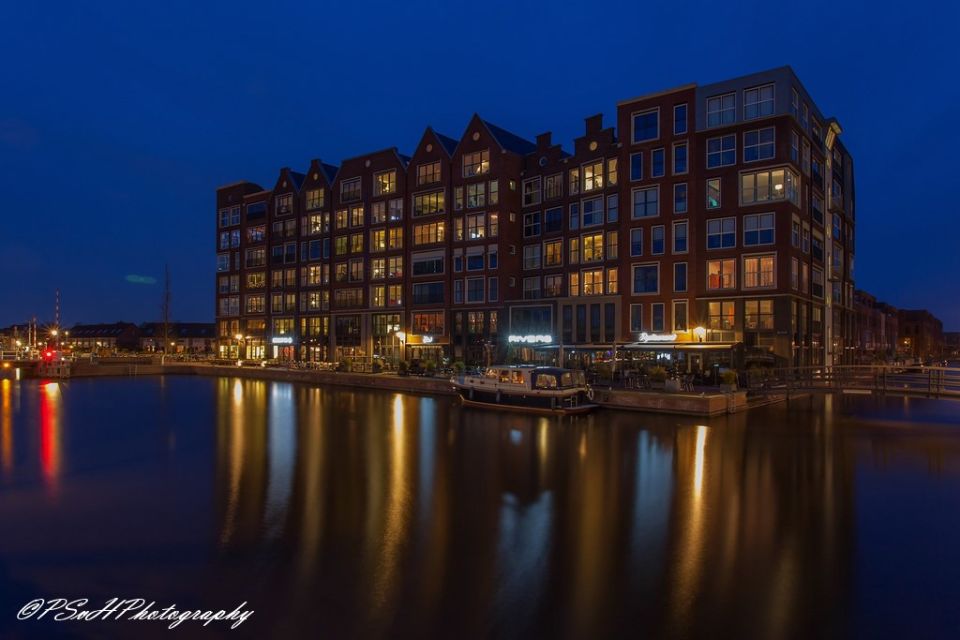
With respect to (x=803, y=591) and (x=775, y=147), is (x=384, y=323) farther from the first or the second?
(x=803, y=591)

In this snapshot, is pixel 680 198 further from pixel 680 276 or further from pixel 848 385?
pixel 848 385

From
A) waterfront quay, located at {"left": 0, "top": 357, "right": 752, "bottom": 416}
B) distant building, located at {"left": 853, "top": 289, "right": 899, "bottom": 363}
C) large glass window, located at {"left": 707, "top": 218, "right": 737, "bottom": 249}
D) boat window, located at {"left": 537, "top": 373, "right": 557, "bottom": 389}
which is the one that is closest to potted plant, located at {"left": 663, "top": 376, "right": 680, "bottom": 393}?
waterfront quay, located at {"left": 0, "top": 357, "right": 752, "bottom": 416}

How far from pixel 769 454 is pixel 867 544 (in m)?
9.50

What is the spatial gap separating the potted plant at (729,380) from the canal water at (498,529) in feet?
17.7

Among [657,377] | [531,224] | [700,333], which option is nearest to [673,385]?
[657,377]

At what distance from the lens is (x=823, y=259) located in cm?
5169

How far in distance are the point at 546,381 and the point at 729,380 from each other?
10.8 m

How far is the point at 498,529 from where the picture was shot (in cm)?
1377

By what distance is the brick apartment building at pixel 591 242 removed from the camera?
145ft

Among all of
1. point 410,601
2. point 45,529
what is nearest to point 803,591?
point 410,601

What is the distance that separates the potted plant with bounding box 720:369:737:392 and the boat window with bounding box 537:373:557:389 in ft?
32.5

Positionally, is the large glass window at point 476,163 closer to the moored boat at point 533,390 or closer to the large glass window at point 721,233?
the large glass window at point 721,233

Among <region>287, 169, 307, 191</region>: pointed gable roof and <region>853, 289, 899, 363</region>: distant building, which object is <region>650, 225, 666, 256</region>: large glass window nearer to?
<region>853, 289, 899, 363</region>: distant building

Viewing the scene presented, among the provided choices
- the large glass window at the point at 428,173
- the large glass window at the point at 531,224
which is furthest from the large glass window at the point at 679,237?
the large glass window at the point at 428,173
